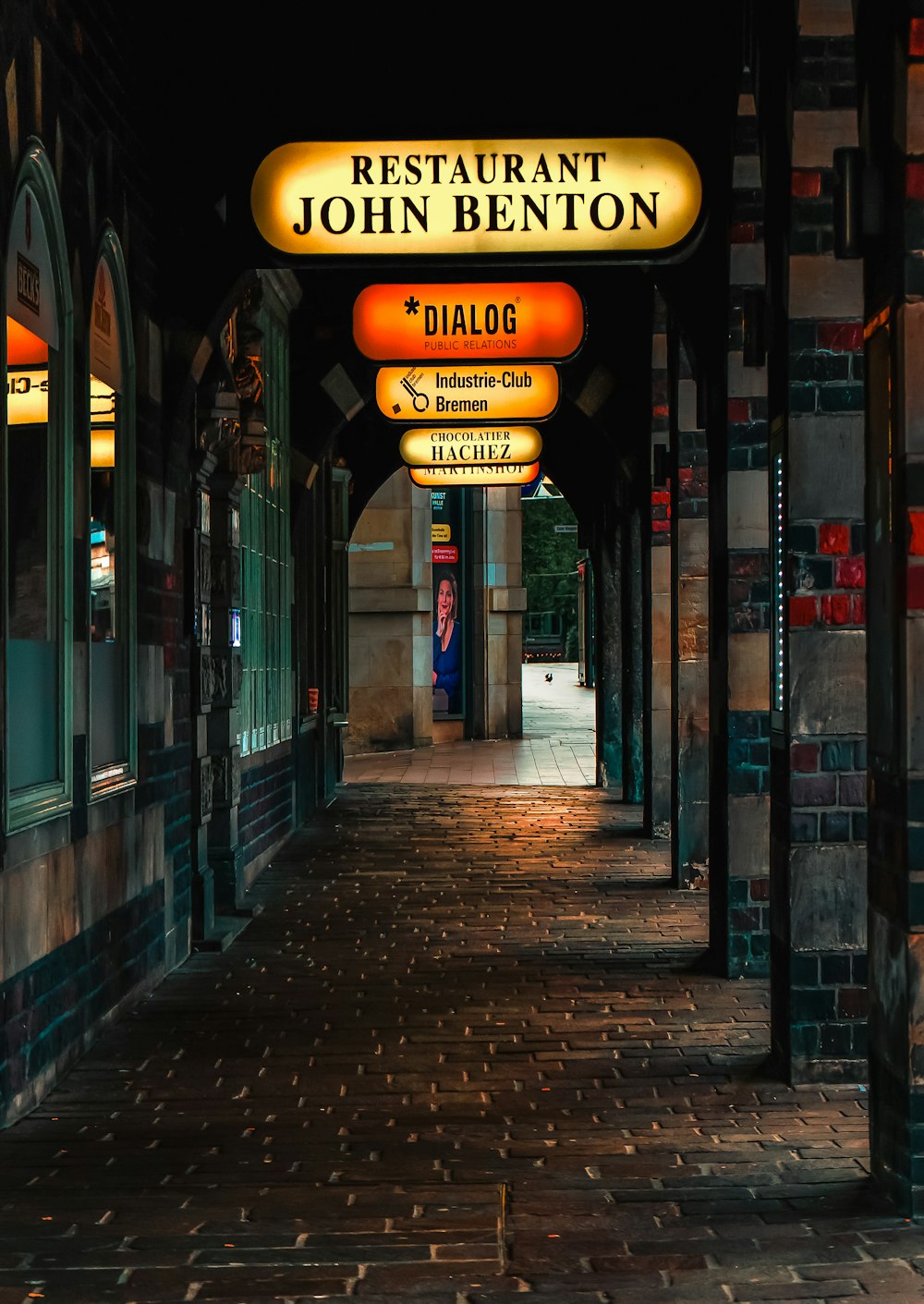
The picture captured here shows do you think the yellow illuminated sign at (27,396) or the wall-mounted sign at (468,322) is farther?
the wall-mounted sign at (468,322)

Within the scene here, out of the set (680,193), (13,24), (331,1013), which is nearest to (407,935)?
(331,1013)

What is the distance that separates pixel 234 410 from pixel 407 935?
291 cm

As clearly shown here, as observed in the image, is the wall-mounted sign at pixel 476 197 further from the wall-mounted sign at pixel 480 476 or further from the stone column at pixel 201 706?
the wall-mounted sign at pixel 480 476

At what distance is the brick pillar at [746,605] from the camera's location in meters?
8.05

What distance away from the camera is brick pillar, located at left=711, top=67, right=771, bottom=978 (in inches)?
317

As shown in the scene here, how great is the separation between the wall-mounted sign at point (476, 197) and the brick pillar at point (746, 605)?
4.09 feet

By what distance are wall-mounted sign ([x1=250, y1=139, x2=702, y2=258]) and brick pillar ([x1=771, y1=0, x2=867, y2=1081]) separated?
0.69 meters

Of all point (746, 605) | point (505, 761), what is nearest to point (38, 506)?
point (746, 605)

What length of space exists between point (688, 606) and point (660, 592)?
8.10ft

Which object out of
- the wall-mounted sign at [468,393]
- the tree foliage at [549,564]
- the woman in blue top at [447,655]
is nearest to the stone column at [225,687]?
the wall-mounted sign at [468,393]

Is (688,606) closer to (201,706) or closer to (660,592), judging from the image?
(660,592)

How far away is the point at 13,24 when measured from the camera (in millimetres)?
5629

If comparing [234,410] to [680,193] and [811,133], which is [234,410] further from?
[811,133]

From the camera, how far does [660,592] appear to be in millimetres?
13211
